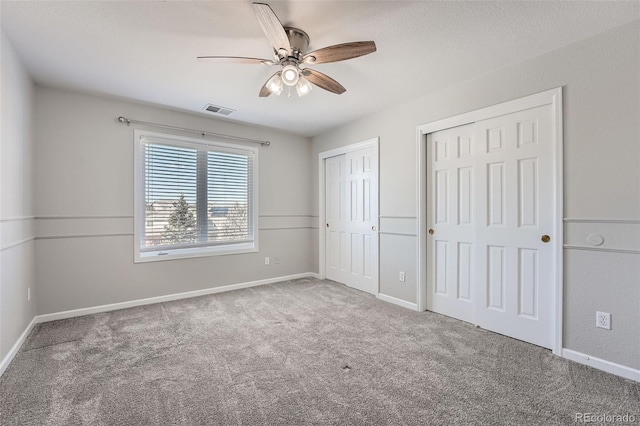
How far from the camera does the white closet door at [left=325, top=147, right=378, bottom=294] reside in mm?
3939

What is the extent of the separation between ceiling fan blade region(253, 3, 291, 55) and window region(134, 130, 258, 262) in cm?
246

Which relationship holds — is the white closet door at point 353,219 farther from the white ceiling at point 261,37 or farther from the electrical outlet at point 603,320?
the electrical outlet at point 603,320

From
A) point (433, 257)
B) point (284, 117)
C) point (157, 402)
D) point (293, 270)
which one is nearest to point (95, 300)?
point (157, 402)

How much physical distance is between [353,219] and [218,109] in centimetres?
236

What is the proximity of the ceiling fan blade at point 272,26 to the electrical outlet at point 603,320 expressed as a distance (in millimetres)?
2915

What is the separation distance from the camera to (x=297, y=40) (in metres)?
2.04

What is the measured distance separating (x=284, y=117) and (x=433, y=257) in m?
2.64

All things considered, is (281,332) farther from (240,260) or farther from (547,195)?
(547,195)

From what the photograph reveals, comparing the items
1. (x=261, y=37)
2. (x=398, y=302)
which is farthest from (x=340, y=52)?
(x=398, y=302)

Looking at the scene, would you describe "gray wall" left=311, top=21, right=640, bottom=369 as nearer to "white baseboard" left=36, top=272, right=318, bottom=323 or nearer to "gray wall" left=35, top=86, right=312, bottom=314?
"white baseboard" left=36, top=272, right=318, bottom=323

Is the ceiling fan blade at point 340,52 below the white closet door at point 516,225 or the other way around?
the other way around

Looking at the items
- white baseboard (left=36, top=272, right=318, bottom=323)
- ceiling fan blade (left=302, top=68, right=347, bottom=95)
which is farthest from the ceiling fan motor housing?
white baseboard (left=36, top=272, right=318, bottom=323)

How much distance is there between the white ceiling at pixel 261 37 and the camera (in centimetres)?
183

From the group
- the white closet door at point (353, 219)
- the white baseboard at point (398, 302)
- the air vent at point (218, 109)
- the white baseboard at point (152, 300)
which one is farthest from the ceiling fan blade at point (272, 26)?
the white baseboard at point (152, 300)
